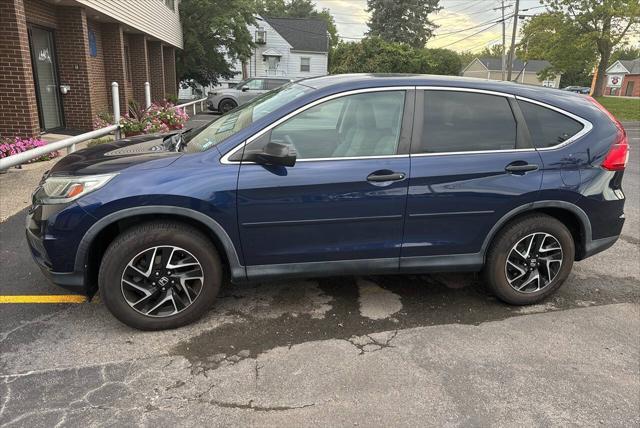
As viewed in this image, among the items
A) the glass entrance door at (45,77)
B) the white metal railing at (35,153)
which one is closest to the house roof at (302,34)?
the glass entrance door at (45,77)

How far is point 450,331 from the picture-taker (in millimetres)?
3564

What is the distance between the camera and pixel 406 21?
61406 mm

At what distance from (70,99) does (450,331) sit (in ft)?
38.2

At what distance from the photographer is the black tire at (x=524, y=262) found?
12.3 feet

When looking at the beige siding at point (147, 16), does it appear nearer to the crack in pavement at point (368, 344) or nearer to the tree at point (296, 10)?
the crack in pavement at point (368, 344)

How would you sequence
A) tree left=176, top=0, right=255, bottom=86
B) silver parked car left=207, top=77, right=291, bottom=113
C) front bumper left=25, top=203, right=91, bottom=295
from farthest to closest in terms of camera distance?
tree left=176, top=0, right=255, bottom=86 → silver parked car left=207, top=77, right=291, bottom=113 → front bumper left=25, top=203, right=91, bottom=295

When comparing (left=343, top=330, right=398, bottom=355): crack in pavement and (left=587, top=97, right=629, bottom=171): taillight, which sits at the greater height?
(left=587, top=97, right=629, bottom=171): taillight

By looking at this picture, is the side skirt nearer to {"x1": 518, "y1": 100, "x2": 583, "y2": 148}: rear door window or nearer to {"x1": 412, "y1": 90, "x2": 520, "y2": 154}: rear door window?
{"x1": 412, "y1": 90, "x2": 520, "y2": 154}: rear door window

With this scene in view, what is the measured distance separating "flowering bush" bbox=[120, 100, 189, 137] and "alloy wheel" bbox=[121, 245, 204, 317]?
7.30 meters

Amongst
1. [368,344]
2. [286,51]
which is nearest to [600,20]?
[286,51]

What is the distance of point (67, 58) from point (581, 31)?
123ft

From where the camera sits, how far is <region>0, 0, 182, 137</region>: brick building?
8766mm

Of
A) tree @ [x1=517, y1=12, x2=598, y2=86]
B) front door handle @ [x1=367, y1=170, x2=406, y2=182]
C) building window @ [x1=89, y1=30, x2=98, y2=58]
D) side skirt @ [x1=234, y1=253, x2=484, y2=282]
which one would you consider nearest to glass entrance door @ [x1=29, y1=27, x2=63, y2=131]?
building window @ [x1=89, y1=30, x2=98, y2=58]

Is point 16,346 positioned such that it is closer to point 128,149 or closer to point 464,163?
point 128,149
